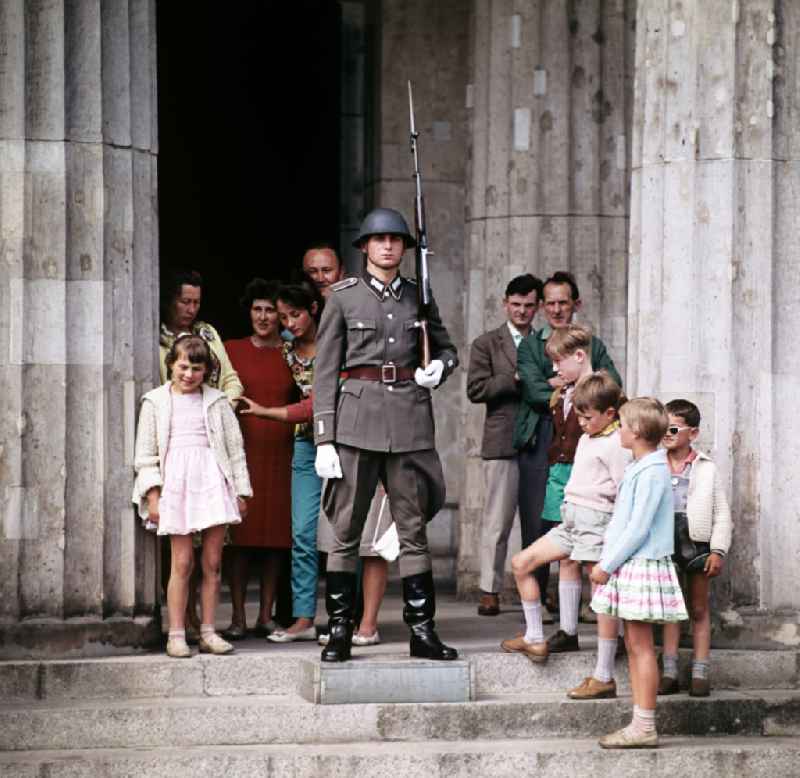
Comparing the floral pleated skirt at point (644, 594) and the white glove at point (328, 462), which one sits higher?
the white glove at point (328, 462)

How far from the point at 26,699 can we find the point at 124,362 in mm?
Result: 1697

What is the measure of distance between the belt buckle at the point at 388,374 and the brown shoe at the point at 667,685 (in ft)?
6.17

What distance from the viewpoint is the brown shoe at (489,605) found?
1204 centimetres

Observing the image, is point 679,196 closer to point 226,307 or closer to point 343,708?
point 343,708

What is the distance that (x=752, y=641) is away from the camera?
10445 millimetres

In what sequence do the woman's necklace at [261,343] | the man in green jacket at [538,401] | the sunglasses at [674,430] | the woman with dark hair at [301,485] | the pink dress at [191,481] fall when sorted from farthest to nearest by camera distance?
the man in green jacket at [538,401] → the woman's necklace at [261,343] → the woman with dark hair at [301,485] → the pink dress at [191,481] → the sunglasses at [674,430]

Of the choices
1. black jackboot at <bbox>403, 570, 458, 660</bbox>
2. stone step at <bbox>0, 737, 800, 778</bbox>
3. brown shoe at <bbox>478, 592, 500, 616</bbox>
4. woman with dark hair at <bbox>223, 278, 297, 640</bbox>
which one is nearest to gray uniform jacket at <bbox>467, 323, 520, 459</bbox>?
brown shoe at <bbox>478, 592, 500, 616</bbox>

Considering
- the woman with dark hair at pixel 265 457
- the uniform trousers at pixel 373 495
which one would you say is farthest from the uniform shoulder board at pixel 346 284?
the woman with dark hair at pixel 265 457

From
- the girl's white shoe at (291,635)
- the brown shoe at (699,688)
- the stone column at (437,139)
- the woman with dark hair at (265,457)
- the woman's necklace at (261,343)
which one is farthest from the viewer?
the stone column at (437,139)

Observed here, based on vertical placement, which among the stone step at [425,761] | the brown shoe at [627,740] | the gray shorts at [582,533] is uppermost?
the gray shorts at [582,533]

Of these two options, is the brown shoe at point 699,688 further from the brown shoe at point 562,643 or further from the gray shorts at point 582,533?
the gray shorts at point 582,533

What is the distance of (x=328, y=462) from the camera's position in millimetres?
9695

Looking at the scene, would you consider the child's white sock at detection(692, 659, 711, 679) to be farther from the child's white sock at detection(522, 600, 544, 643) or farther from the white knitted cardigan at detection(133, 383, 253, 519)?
the white knitted cardigan at detection(133, 383, 253, 519)

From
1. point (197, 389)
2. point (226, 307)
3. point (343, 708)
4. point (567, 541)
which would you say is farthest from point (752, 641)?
point (226, 307)
